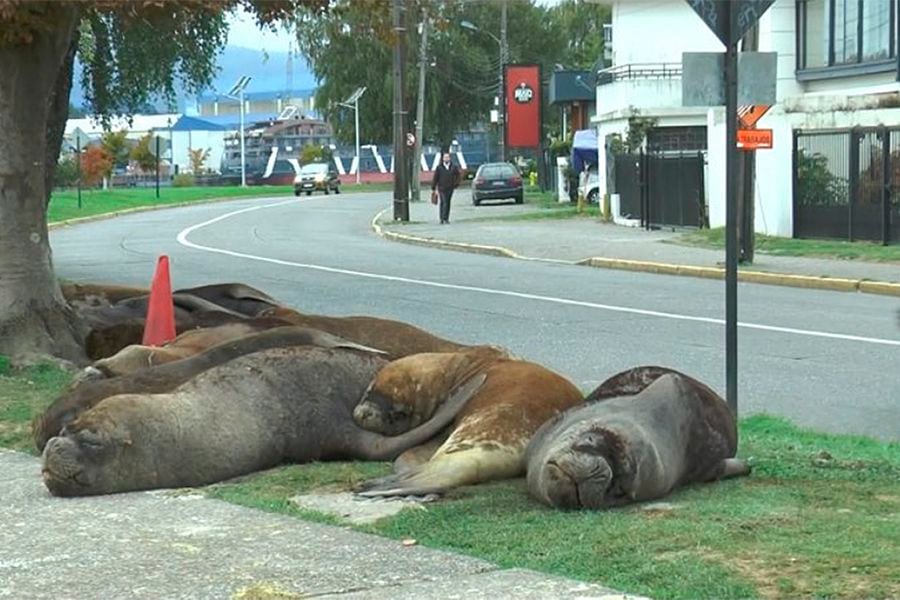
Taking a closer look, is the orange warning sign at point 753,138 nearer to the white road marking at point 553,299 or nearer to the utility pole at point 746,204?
the utility pole at point 746,204

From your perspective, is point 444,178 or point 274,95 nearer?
point 444,178

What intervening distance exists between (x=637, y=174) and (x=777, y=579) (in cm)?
3312

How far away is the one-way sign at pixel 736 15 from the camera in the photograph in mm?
8461

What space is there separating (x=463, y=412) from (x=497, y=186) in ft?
163

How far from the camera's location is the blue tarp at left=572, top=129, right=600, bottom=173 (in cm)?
5231

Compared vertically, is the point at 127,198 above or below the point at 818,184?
below

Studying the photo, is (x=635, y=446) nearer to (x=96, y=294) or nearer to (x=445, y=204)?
(x=96, y=294)

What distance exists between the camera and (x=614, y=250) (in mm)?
29781

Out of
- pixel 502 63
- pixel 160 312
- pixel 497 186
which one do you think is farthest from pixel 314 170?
pixel 160 312

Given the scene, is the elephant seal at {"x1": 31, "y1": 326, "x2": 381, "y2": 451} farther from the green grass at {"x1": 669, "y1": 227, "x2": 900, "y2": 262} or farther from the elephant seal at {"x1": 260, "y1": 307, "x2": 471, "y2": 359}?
the green grass at {"x1": 669, "y1": 227, "x2": 900, "y2": 262}

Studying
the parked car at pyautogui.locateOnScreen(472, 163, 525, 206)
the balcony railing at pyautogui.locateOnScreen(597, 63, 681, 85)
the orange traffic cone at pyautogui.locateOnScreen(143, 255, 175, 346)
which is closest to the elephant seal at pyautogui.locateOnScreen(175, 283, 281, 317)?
the orange traffic cone at pyautogui.locateOnScreen(143, 255, 175, 346)

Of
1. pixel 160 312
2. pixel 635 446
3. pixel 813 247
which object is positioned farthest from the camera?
pixel 813 247

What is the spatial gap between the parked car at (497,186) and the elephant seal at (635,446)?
49.8 m

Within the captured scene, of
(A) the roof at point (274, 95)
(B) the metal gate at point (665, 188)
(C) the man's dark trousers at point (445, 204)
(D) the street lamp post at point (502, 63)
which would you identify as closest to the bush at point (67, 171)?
(D) the street lamp post at point (502, 63)
